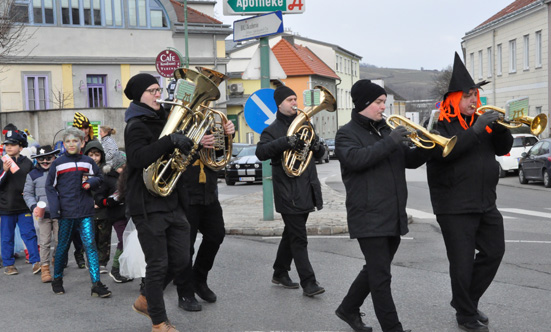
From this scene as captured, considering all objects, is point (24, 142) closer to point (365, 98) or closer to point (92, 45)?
point (365, 98)

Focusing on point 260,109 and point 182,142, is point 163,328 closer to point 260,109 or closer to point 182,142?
point 182,142

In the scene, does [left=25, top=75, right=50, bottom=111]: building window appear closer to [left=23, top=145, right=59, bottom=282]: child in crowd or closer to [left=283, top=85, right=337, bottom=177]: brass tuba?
[left=23, top=145, right=59, bottom=282]: child in crowd

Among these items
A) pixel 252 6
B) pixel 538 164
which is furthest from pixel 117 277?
pixel 538 164

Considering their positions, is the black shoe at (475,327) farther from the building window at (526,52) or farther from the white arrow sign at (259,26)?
the building window at (526,52)

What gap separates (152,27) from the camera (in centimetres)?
3956

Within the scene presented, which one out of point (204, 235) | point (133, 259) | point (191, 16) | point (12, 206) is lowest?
point (133, 259)

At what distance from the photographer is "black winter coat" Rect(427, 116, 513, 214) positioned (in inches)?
215

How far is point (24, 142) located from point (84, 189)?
7.49 feet

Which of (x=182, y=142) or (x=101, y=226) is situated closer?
(x=182, y=142)

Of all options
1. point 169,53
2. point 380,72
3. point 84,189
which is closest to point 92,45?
point 169,53

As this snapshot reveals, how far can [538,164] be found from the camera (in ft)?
72.2

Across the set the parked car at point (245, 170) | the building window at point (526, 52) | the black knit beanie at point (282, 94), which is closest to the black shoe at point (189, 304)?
the black knit beanie at point (282, 94)

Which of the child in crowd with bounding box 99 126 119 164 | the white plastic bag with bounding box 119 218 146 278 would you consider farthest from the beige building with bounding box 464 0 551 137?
the white plastic bag with bounding box 119 218 146 278

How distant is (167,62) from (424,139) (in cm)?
1249
